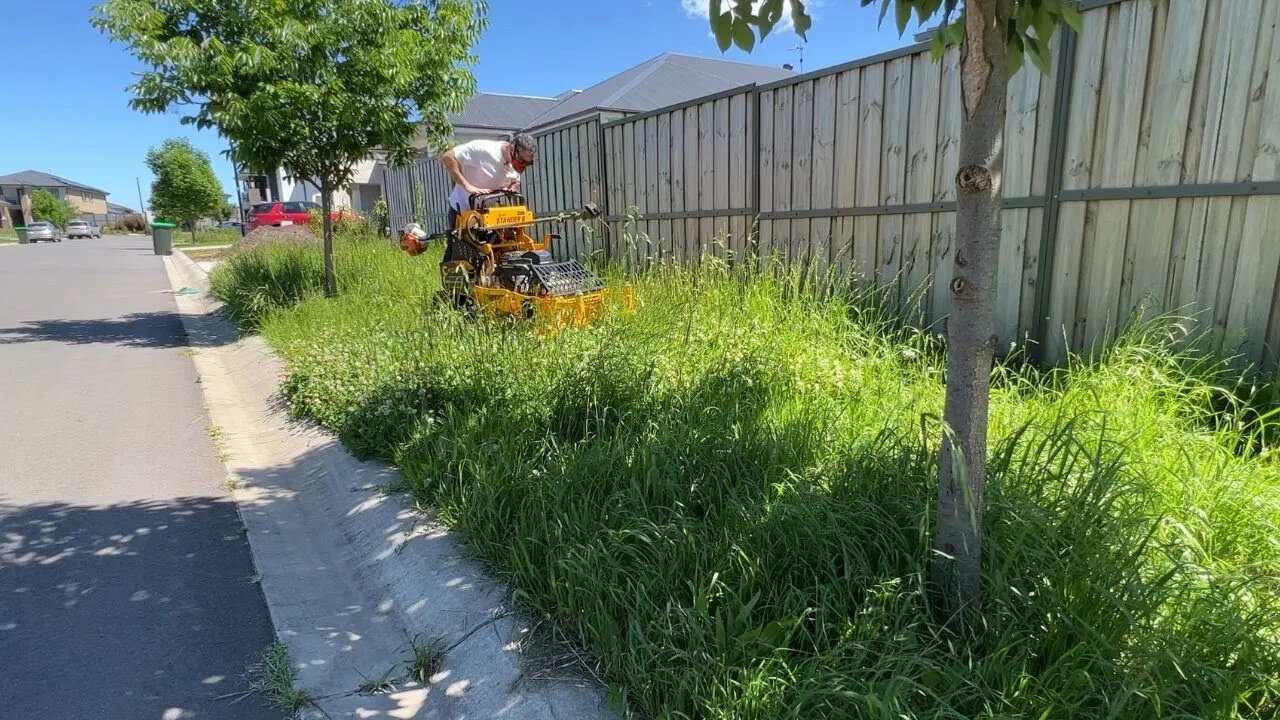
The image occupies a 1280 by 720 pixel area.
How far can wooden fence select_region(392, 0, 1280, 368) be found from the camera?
354 cm

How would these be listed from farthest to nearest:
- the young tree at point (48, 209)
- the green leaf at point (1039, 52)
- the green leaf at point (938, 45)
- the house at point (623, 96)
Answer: the young tree at point (48, 209)
the house at point (623, 96)
the green leaf at point (938, 45)
the green leaf at point (1039, 52)

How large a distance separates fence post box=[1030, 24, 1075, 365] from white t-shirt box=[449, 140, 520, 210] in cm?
443

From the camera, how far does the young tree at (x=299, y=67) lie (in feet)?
25.2

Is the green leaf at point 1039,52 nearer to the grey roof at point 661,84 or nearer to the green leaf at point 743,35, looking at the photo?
the green leaf at point 743,35

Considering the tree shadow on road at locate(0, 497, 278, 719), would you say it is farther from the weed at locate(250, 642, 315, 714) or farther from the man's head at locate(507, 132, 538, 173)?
the man's head at locate(507, 132, 538, 173)

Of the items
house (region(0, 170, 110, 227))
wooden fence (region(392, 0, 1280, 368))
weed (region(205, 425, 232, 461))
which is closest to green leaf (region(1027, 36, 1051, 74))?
wooden fence (region(392, 0, 1280, 368))

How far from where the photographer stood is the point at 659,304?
204 inches

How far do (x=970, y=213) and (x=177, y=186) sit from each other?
4127cm

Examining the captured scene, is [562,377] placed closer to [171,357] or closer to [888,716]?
[888,716]

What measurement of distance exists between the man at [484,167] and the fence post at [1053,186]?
4.05 meters

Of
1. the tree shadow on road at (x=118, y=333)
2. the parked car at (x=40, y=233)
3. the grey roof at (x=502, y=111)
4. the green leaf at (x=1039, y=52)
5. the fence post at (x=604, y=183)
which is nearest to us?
the green leaf at (x=1039, y=52)

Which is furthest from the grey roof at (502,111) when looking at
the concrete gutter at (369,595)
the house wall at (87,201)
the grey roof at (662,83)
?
the house wall at (87,201)

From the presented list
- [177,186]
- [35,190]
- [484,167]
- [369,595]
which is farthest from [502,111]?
[35,190]

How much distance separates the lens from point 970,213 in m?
1.90
